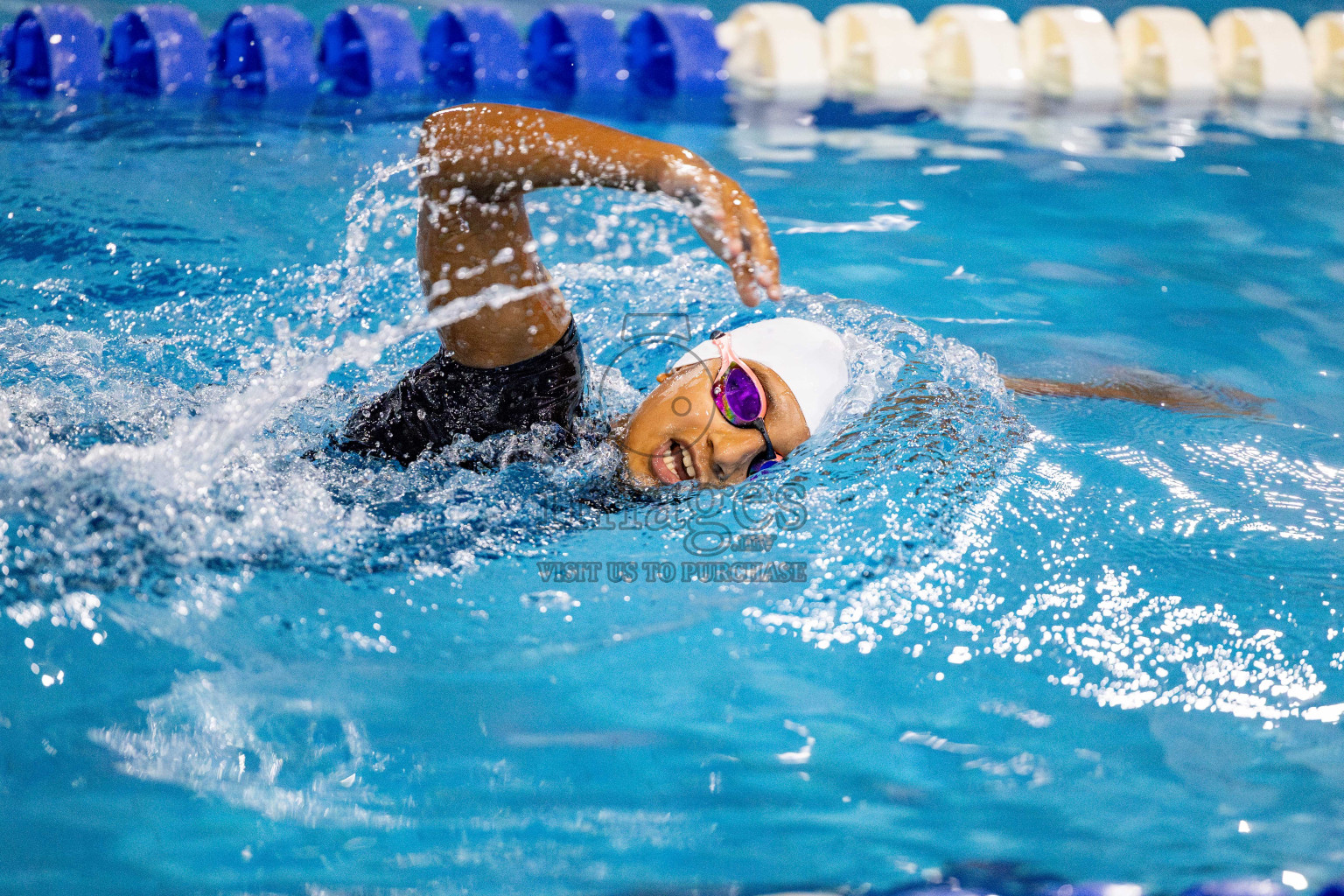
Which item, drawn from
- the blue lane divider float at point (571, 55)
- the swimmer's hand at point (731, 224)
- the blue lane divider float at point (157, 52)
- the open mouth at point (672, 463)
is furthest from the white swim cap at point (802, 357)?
the blue lane divider float at point (157, 52)

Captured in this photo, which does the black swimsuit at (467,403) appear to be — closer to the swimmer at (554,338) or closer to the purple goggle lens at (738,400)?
the swimmer at (554,338)

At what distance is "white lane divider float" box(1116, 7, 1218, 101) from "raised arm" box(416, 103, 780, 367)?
5.47m

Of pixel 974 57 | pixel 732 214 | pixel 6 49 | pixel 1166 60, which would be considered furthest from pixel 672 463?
pixel 1166 60

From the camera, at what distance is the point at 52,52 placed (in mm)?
5242

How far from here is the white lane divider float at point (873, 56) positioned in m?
A: 6.13

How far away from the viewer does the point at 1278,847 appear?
1661 mm

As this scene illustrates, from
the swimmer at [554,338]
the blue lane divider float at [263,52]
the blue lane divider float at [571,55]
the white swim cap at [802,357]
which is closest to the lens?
the swimmer at [554,338]

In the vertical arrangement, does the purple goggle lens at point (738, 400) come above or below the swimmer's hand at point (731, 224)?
below

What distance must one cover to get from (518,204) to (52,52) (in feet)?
15.0

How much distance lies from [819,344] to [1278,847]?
1346mm

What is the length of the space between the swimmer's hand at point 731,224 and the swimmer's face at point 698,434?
626 mm

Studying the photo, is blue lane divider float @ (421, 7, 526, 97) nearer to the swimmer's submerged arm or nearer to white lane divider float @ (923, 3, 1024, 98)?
white lane divider float @ (923, 3, 1024, 98)

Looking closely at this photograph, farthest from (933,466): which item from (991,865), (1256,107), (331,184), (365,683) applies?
(1256,107)

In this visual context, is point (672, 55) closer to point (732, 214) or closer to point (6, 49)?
point (6, 49)
